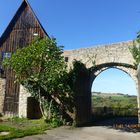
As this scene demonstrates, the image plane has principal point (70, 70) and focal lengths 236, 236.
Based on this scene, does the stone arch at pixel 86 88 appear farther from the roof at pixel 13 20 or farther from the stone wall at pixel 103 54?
the roof at pixel 13 20

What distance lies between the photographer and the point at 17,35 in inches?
860

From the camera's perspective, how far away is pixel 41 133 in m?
11.9

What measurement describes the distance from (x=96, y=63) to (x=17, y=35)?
9.09 m

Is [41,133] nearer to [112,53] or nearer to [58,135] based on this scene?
[58,135]

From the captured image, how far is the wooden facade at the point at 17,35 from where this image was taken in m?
20.5

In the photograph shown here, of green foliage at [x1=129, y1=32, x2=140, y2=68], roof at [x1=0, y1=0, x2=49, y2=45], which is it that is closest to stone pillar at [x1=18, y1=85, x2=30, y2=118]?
roof at [x1=0, y1=0, x2=49, y2=45]

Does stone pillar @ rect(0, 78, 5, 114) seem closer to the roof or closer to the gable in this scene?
the gable

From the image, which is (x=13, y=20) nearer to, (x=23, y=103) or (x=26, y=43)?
(x=26, y=43)

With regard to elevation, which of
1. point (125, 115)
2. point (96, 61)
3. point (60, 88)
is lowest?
point (125, 115)

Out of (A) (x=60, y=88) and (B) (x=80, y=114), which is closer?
(A) (x=60, y=88)

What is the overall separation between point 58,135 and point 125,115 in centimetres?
1514

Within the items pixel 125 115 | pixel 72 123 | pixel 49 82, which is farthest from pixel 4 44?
pixel 125 115

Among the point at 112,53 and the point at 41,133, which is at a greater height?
the point at 112,53

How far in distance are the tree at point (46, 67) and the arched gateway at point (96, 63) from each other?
1.33 metres
